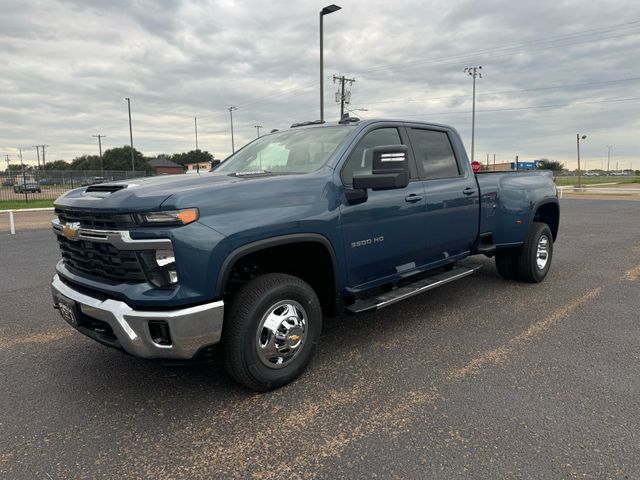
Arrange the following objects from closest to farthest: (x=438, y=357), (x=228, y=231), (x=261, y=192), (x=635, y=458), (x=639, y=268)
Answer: (x=635, y=458)
(x=228, y=231)
(x=261, y=192)
(x=438, y=357)
(x=639, y=268)

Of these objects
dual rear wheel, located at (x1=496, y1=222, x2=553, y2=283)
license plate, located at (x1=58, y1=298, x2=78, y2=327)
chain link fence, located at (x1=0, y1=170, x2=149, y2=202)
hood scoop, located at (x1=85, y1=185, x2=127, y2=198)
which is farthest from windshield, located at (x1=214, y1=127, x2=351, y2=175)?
chain link fence, located at (x1=0, y1=170, x2=149, y2=202)

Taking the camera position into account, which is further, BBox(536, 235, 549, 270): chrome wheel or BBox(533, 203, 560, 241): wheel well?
BBox(533, 203, 560, 241): wheel well

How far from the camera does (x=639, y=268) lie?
708 cm

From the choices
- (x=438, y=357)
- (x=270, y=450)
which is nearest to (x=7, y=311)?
(x=270, y=450)

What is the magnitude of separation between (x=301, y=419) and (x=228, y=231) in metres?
1.25

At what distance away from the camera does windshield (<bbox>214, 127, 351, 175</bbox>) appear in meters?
3.94

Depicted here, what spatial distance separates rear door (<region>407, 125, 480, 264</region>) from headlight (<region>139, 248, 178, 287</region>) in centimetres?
249

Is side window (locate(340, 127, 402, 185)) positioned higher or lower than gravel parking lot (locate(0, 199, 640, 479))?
higher

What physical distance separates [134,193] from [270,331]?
4.08 feet

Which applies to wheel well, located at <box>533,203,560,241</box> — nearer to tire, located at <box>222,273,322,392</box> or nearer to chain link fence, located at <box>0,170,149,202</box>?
Answer: tire, located at <box>222,273,322,392</box>

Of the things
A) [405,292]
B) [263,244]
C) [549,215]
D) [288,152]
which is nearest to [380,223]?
[405,292]

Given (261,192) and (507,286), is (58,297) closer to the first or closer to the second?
(261,192)

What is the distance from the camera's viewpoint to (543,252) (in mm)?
6363

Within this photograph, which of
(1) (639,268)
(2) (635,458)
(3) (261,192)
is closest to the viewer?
(2) (635,458)
